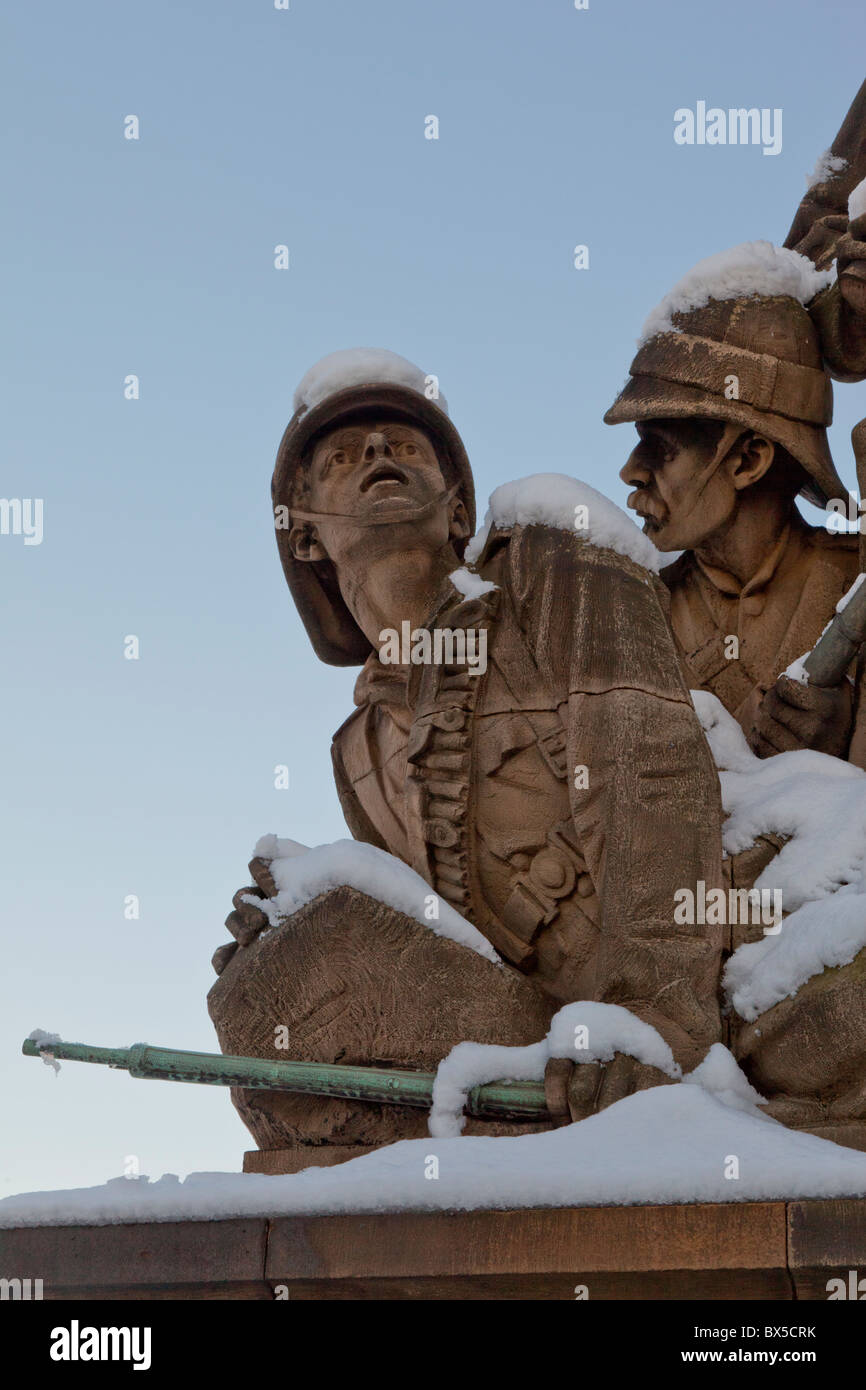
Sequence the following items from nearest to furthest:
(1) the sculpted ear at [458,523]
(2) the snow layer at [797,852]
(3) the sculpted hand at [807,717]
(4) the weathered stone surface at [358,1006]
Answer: (2) the snow layer at [797,852], (4) the weathered stone surface at [358,1006], (3) the sculpted hand at [807,717], (1) the sculpted ear at [458,523]

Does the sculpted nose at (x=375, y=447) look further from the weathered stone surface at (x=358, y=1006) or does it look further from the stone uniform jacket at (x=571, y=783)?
the weathered stone surface at (x=358, y=1006)

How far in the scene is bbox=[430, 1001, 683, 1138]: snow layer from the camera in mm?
5535

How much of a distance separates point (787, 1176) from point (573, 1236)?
1.83ft

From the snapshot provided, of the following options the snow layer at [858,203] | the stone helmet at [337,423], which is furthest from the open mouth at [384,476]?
the snow layer at [858,203]

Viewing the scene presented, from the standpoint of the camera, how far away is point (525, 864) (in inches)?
255

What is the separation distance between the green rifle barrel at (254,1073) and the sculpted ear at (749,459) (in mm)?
2855

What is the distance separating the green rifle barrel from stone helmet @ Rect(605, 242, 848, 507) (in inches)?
116

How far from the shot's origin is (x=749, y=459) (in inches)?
296

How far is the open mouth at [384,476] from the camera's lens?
277 inches

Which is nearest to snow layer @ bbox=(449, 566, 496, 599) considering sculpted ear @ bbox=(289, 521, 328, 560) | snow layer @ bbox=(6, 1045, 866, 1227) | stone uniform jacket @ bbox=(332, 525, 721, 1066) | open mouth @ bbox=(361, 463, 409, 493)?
stone uniform jacket @ bbox=(332, 525, 721, 1066)

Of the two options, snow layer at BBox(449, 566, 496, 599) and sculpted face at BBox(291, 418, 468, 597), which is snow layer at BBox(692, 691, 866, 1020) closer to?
snow layer at BBox(449, 566, 496, 599)

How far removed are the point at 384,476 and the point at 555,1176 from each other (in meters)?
3.01

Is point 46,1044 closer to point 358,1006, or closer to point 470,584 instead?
point 358,1006
